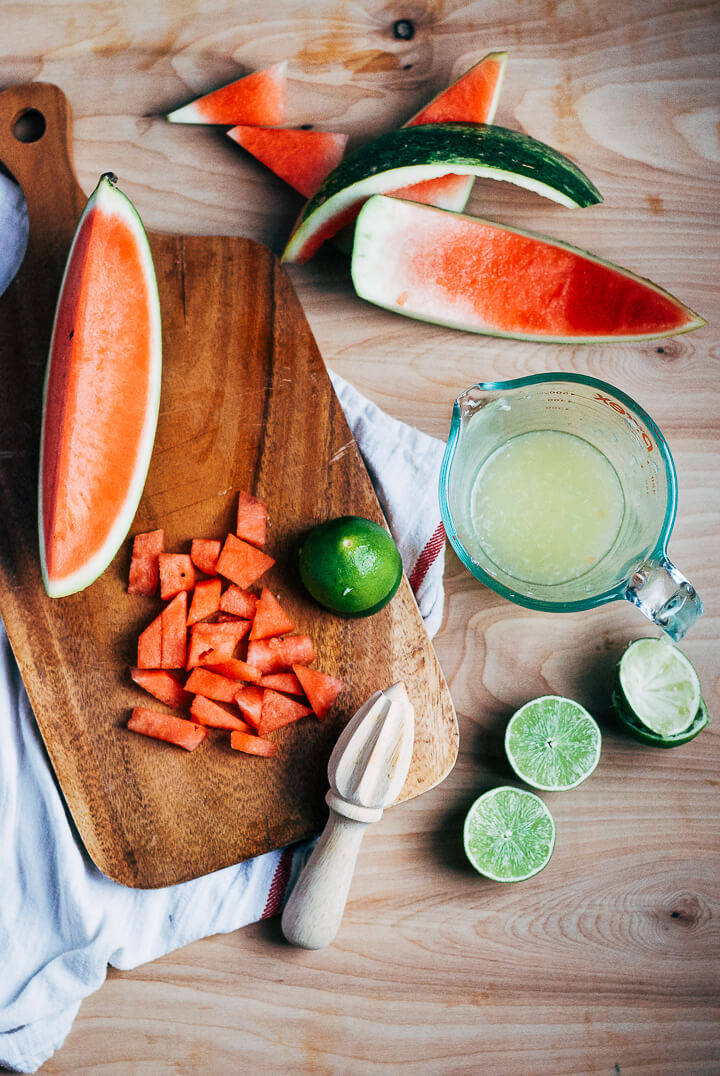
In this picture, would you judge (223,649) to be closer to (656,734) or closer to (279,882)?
(279,882)

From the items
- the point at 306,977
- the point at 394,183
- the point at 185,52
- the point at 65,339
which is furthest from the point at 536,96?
the point at 306,977

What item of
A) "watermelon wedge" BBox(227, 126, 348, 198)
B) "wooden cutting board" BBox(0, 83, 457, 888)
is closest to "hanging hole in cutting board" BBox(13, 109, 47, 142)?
"wooden cutting board" BBox(0, 83, 457, 888)

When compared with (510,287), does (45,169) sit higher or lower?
higher

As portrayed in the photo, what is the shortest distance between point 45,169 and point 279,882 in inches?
59.8

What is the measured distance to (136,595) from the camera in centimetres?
154

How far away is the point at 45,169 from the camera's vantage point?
1626 mm

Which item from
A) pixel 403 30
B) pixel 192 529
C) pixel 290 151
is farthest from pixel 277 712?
pixel 403 30

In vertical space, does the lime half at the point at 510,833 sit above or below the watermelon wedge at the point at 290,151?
below

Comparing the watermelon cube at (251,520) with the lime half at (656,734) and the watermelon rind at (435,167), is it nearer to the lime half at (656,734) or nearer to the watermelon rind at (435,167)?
the watermelon rind at (435,167)

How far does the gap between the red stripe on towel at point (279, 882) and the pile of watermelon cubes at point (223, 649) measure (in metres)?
0.22

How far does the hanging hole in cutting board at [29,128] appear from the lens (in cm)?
165

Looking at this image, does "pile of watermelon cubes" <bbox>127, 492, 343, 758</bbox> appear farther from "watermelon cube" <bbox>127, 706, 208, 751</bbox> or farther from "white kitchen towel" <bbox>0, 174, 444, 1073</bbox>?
"white kitchen towel" <bbox>0, 174, 444, 1073</bbox>

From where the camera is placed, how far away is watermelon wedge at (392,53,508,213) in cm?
165

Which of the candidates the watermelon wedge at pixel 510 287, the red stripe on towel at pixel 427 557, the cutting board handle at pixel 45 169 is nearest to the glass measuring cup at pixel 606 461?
the red stripe on towel at pixel 427 557
